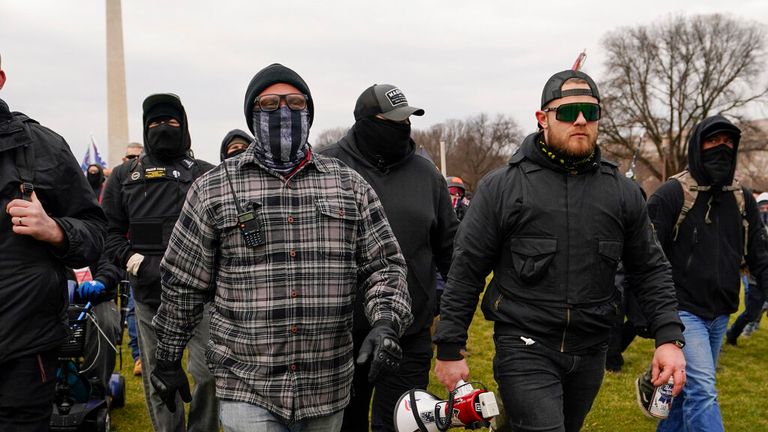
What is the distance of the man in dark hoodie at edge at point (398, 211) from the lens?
416 centimetres

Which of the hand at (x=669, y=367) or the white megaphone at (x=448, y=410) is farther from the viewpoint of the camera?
the hand at (x=669, y=367)

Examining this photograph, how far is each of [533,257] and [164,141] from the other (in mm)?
2892

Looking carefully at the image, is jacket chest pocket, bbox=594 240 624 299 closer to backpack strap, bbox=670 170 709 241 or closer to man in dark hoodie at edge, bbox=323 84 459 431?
man in dark hoodie at edge, bbox=323 84 459 431

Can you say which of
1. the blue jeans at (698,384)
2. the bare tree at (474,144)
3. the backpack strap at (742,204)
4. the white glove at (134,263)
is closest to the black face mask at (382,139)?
the white glove at (134,263)

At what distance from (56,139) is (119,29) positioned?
2494 centimetres

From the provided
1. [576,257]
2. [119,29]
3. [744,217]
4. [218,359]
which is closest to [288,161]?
[218,359]

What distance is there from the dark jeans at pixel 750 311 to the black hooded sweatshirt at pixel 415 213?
6.57 m

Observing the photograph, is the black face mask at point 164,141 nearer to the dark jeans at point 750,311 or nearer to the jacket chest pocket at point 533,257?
the jacket chest pocket at point 533,257

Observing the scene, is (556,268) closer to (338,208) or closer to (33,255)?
(338,208)

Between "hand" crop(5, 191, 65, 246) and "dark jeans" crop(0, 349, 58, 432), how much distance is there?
0.53 m

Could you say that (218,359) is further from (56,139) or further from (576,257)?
(576,257)

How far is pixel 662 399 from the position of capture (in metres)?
3.54

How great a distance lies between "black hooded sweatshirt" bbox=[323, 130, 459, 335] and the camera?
4.17 metres

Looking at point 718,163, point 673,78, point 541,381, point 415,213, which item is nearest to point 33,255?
point 415,213
